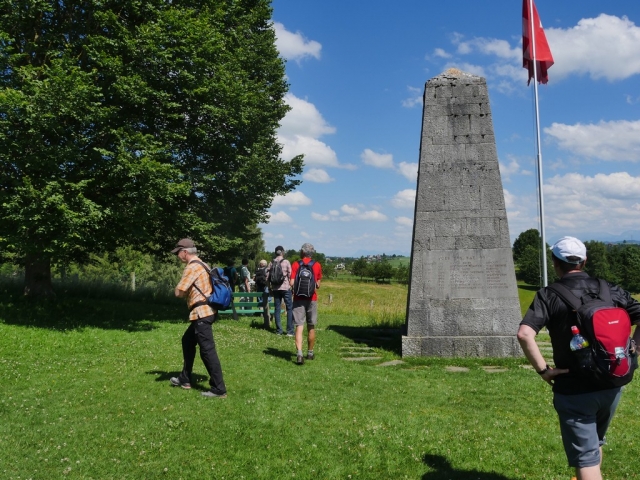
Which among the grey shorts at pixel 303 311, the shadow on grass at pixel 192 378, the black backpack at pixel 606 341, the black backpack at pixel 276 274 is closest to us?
the black backpack at pixel 606 341

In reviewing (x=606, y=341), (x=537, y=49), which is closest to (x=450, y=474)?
(x=606, y=341)

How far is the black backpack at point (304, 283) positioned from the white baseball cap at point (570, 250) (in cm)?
537

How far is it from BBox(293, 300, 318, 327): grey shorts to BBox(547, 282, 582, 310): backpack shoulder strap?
5.55m

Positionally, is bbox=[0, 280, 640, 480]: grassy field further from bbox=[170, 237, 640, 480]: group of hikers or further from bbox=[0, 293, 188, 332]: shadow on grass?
bbox=[0, 293, 188, 332]: shadow on grass

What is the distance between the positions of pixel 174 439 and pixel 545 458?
134 inches

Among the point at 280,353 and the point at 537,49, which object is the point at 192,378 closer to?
the point at 280,353

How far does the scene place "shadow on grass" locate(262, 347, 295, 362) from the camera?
9317 mm

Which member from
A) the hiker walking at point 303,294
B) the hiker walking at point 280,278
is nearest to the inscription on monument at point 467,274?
the hiker walking at point 303,294

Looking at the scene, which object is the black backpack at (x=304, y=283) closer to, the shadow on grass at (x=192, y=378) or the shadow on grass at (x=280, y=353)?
the shadow on grass at (x=280, y=353)

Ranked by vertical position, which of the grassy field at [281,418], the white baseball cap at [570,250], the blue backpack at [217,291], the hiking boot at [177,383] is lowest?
the grassy field at [281,418]

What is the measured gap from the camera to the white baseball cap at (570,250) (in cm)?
331

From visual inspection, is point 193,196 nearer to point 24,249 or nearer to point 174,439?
point 24,249

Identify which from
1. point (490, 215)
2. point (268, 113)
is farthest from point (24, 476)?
point (268, 113)

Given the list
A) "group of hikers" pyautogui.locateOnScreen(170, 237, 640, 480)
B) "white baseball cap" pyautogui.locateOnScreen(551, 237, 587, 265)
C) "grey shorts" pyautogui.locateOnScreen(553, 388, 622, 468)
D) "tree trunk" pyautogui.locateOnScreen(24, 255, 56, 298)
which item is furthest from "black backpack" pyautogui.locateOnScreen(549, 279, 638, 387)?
"tree trunk" pyautogui.locateOnScreen(24, 255, 56, 298)
